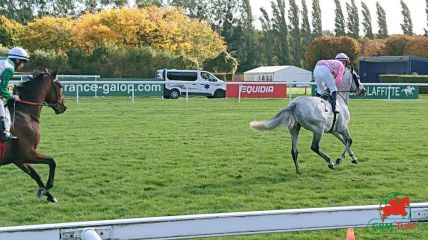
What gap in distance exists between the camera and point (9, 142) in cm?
721

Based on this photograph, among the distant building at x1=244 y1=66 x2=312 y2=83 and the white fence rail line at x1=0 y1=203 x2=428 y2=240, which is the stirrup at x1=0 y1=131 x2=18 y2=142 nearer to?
the white fence rail line at x1=0 y1=203 x2=428 y2=240

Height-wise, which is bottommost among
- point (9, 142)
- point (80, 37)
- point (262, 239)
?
point (262, 239)

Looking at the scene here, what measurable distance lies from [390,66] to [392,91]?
2515cm

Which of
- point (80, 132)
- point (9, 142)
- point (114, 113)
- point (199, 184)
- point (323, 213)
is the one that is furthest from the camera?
point (114, 113)

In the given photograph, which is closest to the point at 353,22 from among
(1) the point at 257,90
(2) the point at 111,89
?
(1) the point at 257,90

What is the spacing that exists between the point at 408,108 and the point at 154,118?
1092cm

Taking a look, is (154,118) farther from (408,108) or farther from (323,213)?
(323,213)

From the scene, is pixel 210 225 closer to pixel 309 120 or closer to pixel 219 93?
pixel 309 120

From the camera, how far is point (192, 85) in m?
31.9

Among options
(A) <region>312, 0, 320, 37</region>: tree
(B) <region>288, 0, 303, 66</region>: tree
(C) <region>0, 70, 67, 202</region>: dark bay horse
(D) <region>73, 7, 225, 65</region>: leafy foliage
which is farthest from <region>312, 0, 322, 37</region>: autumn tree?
(C) <region>0, 70, 67, 202</region>: dark bay horse

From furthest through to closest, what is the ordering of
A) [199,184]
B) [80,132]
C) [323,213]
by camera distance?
[80,132] < [199,184] < [323,213]

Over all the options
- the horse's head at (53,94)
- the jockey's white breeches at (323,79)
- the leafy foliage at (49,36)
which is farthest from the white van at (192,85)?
the leafy foliage at (49,36)

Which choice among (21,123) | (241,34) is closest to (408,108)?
(21,123)

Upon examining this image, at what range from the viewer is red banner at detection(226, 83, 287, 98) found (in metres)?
29.2
